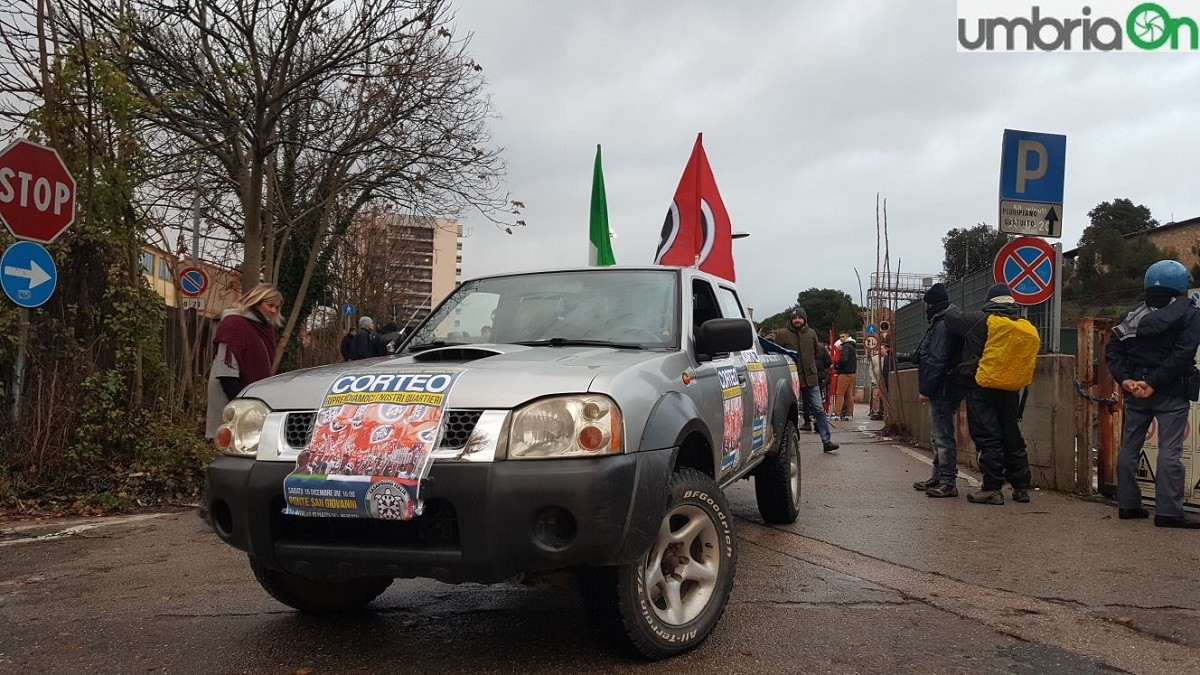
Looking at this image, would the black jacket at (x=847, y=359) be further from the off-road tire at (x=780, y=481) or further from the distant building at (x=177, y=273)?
the off-road tire at (x=780, y=481)

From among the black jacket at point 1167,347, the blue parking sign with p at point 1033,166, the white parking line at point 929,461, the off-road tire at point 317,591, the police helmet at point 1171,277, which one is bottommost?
the white parking line at point 929,461

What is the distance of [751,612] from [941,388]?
4.52 m

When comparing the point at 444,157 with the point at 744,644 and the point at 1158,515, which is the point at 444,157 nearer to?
the point at 1158,515

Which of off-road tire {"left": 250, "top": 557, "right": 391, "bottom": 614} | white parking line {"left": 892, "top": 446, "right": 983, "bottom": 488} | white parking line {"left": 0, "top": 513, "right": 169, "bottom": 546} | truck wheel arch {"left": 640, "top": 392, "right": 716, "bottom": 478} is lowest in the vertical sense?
white parking line {"left": 892, "top": 446, "right": 983, "bottom": 488}

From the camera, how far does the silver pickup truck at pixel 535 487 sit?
10.0ft

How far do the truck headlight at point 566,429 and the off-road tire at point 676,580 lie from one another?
1.38 ft

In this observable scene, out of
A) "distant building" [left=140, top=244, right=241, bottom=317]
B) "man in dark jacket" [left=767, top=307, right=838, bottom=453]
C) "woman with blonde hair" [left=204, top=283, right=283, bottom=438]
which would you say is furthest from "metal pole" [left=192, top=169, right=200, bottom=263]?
"man in dark jacket" [left=767, top=307, right=838, bottom=453]

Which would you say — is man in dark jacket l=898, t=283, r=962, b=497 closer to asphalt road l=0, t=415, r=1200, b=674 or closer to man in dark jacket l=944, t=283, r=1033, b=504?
man in dark jacket l=944, t=283, r=1033, b=504

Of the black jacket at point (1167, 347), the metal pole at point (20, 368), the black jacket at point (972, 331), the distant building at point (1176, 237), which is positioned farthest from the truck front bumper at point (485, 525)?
the distant building at point (1176, 237)

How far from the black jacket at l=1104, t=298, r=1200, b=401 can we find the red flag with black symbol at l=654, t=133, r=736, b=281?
185 inches

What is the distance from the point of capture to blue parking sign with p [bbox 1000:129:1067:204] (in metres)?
10.0

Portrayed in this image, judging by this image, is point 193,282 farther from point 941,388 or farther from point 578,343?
point 578,343

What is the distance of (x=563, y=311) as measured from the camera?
181 inches

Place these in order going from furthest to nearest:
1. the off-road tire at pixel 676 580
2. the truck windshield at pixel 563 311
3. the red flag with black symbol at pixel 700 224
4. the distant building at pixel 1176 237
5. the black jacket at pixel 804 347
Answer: the distant building at pixel 1176 237 → the black jacket at pixel 804 347 → the red flag with black symbol at pixel 700 224 → the truck windshield at pixel 563 311 → the off-road tire at pixel 676 580
